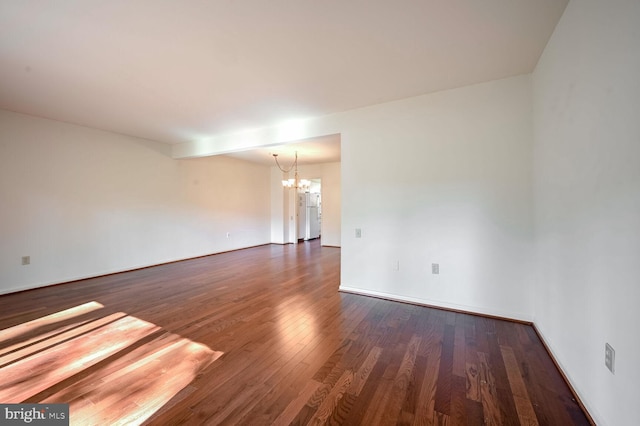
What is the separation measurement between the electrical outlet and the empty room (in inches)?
1.2

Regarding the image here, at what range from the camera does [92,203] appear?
4.56m

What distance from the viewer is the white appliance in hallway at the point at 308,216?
9516 mm

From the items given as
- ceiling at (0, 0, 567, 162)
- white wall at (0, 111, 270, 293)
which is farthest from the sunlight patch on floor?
ceiling at (0, 0, 567, 162)

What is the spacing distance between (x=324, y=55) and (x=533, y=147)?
2.32 m

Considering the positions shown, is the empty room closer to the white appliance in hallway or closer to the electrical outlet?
the electrical outlet

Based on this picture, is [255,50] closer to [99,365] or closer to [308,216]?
[99,365]

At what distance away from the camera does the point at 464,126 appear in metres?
2.95

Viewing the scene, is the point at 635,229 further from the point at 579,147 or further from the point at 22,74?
the point at 22,74

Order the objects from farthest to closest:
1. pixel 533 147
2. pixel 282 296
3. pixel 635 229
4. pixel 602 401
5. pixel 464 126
Answer: pixel 282 296
pixel 464 126
pixel 533 147
pixel 602 401
pixel 635 229

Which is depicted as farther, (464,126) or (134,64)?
(464,126)

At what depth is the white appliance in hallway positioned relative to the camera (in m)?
9.52

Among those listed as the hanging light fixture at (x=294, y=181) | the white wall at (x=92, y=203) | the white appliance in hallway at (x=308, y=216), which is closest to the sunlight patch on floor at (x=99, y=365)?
the white wall at (x=92, y=203)

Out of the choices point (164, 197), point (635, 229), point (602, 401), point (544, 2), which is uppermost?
point (544, 2)

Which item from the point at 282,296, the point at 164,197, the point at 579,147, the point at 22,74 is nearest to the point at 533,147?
the point at 579,147
